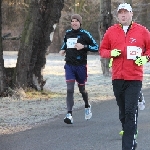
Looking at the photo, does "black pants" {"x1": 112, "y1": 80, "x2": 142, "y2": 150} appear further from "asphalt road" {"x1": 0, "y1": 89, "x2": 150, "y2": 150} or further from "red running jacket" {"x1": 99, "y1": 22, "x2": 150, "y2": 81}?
"asphalt road" {"x1": 0, "y1": 89, "x2": 150, "y2": 150}

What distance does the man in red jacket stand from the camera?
260 inches

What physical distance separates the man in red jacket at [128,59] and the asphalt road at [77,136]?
2.88ft

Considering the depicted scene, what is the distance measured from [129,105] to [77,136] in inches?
77.2

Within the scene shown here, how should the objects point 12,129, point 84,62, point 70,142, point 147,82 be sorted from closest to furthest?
point 70,142 < point 12,129 < point 84,62 < point 147,82

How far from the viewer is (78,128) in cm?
920

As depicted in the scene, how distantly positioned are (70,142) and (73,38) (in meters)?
2.45

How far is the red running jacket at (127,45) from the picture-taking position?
22.0 ft

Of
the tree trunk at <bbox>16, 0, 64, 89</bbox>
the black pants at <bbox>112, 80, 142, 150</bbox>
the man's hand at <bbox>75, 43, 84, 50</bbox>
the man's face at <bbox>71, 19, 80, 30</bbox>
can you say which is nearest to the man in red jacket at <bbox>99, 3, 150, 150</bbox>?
the black pants at <bbox>112, 80, 142, 150</bbox>

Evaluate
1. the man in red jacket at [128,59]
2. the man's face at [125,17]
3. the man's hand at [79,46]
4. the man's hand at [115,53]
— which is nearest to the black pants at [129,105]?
the man in red jacket at [128,59]

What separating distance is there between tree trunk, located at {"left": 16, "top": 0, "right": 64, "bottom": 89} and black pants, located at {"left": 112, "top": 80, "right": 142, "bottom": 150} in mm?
7154

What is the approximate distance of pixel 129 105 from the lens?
660 centimetres

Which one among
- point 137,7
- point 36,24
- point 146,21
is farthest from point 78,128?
point 146,21

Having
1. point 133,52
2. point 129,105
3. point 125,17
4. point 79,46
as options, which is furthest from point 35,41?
point 129,105

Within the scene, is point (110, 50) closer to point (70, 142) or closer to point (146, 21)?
point (70, 142)
